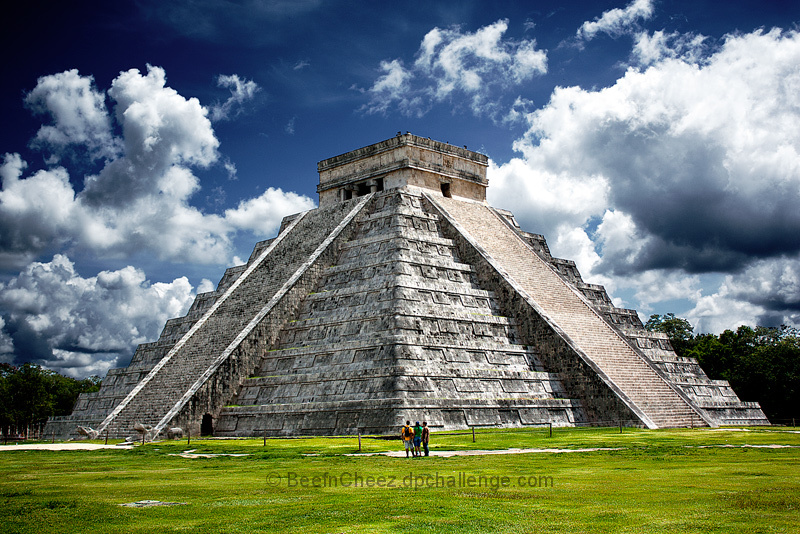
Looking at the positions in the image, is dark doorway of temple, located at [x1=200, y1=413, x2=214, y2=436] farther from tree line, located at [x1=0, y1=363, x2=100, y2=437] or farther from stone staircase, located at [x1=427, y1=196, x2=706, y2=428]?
tree line, located at [x1=0, y1=363, x2=100, y2=437]

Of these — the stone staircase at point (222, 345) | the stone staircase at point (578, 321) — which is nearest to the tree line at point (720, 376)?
the stone staircase at point (578, 321)

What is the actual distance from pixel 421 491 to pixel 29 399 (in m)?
45.9

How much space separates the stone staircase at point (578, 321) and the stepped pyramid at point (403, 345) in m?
0.07

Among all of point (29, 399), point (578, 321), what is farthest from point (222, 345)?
point (29, 399)

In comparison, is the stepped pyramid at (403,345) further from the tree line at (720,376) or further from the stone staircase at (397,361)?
the tree line at (720,376)

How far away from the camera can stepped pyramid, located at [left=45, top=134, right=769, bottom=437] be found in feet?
64.6


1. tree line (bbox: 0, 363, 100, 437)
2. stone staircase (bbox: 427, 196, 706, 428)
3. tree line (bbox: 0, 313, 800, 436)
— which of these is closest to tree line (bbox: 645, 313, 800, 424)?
tree line (bbox: 0, 313, 800, 436)

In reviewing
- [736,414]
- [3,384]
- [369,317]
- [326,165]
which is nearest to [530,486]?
[369,317]

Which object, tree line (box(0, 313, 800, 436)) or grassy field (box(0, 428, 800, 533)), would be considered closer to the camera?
grassy field (box(0, 428, 800, 533))

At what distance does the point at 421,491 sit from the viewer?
879 centimetres

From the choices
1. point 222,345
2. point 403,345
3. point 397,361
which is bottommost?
point 397,361

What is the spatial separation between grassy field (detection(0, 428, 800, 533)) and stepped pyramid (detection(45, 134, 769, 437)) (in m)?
4.67

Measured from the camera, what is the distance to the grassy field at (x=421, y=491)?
683 centimetres

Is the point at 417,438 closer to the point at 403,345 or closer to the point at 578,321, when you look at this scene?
the point at 403,345
